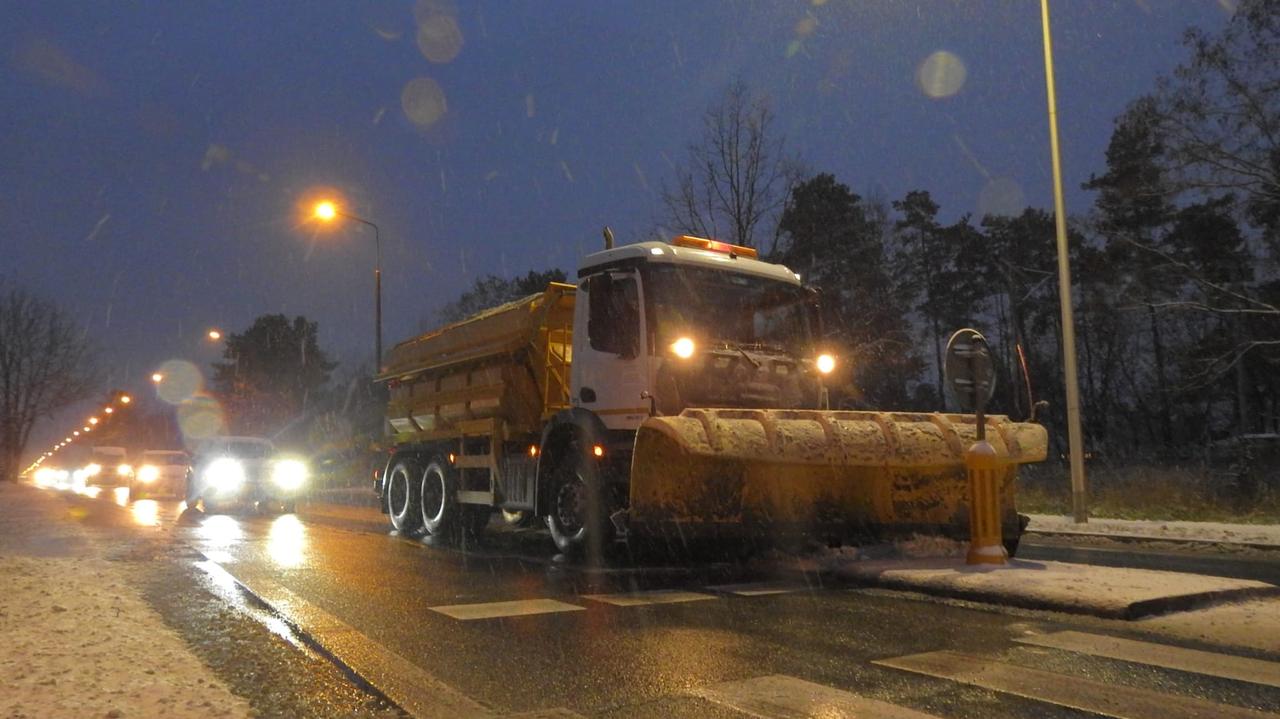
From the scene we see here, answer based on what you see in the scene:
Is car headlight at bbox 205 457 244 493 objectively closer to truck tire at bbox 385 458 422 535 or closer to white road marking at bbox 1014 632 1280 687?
truck tire at bbox 385 458 422 535

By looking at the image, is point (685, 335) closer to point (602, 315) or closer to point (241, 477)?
point (602, 315)

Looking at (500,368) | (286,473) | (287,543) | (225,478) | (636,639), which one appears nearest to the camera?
(636,639)

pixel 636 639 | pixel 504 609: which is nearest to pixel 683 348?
pixel 504 609

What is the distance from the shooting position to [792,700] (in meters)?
4.51

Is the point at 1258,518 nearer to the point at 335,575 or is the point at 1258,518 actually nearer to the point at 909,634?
the point at 909,634

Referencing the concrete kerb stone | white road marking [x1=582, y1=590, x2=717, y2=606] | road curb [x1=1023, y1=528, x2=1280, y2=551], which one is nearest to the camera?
the concrete kerb stone

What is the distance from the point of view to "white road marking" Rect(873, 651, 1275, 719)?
430 centimetres

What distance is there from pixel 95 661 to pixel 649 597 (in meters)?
4.01

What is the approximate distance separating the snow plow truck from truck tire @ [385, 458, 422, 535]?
11.6 feet

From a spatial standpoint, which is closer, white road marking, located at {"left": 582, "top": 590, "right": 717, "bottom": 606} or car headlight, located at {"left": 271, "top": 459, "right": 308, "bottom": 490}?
white road marking, located at {"left": 582, "top": 590, "right": 717, "bottom": 606}

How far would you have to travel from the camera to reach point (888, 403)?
37.2 m

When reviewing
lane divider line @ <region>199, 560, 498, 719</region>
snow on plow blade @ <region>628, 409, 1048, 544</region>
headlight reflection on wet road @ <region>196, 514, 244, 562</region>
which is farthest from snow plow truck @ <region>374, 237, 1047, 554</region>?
headlight reflection on wet road @ <region>196, 514, 244, 562</region>

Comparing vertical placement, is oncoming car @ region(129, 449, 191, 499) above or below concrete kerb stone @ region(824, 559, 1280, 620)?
above

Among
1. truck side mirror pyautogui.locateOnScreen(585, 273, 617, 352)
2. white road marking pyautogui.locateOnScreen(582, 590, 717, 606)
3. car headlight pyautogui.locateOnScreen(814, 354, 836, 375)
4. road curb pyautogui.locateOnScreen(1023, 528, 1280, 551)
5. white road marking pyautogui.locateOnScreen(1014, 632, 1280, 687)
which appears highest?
truck side mirror pyautogui.locateOnScreen(585, 273, 617, 352)
